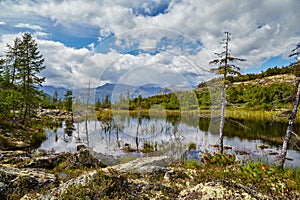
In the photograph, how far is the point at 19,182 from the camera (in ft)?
20.1

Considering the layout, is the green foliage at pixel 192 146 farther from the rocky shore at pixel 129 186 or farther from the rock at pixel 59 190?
the rock at pixel 59 190

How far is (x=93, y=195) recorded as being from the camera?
208 inches

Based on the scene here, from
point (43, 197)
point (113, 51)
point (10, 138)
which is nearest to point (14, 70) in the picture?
point (10, 138)

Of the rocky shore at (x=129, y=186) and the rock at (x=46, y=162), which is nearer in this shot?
the rocky shore at (x=129, y=186)

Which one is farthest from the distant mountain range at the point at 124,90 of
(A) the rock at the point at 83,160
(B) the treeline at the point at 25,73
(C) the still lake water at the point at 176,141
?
(B) the treeline at the point at 25,73

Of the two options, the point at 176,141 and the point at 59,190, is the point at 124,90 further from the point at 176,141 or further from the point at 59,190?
the point at 176,141

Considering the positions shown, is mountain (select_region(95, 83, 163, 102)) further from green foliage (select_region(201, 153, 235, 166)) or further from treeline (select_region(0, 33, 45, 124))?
treeline (select_region(0, 33, 45, 124))

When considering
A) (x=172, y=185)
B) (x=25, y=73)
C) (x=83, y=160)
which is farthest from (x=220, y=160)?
(x=25, y=73)

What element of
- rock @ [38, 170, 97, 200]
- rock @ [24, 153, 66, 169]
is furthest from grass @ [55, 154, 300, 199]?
rock @ [24, 153, 66, 169]

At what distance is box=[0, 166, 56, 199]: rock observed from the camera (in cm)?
591

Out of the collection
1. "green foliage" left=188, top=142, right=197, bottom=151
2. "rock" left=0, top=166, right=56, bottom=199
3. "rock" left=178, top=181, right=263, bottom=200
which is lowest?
"green foliage" left=188, top=142, right=197, bottom=151

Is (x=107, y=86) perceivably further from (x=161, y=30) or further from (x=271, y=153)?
(x=271, y=153)

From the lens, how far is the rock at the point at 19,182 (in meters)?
5.91

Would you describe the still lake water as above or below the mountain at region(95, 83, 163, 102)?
below
